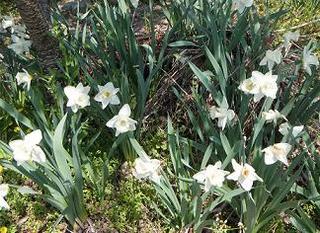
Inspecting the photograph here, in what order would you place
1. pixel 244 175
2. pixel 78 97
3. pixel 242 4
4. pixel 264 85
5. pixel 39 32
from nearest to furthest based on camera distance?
pixel 244 175
pixel 264 85
pixel 78 97
pixel 242 4
pixel 39 32

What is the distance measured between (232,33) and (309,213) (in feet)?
3.23

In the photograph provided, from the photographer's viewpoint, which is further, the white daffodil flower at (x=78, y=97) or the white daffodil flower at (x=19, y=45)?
the white daffodil flower at (x=19, y=45)

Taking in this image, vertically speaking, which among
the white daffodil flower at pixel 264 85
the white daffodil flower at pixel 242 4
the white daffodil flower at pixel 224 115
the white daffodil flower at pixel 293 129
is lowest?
the white daffodil flower at pixel 293 129

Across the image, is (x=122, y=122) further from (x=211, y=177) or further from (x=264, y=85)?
(x=264, y=85)

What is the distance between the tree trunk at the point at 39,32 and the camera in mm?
2439

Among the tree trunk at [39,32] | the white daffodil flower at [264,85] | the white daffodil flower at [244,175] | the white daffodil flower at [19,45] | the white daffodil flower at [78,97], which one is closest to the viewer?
the white daffodil flower at [244,175]

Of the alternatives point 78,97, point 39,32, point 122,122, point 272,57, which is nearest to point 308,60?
point 272,57

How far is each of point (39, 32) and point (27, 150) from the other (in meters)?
0.98

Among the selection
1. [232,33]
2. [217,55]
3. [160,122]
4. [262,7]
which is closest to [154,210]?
[160,122]

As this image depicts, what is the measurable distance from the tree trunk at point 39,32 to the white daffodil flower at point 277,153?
4.55 feet

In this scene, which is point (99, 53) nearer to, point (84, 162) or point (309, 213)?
point (84, 162)

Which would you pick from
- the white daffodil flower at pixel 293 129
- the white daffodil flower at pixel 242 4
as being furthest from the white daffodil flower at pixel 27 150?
the white daffodil flower at pixel 242 4

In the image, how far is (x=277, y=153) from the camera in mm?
1748

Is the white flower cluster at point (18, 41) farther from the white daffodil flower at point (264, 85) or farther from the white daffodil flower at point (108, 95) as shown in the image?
the white daffodil flower at point (264, 85)
